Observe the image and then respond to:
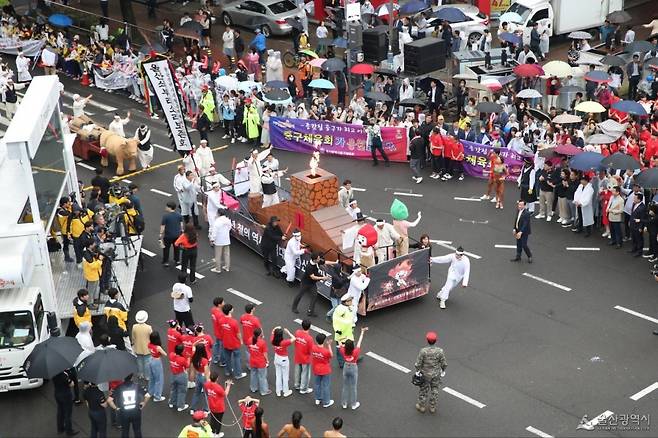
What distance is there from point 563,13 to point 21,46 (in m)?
20.3

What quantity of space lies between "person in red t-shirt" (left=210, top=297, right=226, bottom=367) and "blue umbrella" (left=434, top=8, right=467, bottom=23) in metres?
20.4

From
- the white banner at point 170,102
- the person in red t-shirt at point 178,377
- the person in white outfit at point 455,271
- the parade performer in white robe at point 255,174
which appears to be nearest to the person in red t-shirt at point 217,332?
the person in red t-shirt at point 178,377

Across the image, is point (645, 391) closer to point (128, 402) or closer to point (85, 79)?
point (128, 402)

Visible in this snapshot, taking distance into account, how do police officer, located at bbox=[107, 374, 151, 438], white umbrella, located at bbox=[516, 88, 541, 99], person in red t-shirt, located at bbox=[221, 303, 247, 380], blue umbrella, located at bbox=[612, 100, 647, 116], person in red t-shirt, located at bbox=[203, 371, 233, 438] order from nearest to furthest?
person in red t-shirt, located at bbox=[203, 371, 233, 438] < police officer, located at bbox=[107, 374, 151, 438] < person in red t-shirt, located at bbox=[221, 303, 247, 380] < blue umbrella, located at bbox=[612, 100, 647, 116] < white umbrella, located at bbox=[516, 88, 541, 99]

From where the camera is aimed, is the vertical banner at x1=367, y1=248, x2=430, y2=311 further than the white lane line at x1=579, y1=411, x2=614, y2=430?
Yes

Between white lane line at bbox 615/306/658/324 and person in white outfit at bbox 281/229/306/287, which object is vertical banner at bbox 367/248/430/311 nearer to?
person in white outfit at bbox 281/229/306/287

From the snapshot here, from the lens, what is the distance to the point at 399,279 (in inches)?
931

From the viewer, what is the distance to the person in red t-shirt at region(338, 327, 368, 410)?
1948 cm

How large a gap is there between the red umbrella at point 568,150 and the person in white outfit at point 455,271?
18.7 ft

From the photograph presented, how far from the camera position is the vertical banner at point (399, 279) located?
2333 centimetres

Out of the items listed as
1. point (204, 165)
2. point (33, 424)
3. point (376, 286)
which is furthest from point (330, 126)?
point (33, 424)

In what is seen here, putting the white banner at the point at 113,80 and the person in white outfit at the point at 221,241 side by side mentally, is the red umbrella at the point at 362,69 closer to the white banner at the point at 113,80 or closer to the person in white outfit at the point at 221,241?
the white banner at the point at 113,80

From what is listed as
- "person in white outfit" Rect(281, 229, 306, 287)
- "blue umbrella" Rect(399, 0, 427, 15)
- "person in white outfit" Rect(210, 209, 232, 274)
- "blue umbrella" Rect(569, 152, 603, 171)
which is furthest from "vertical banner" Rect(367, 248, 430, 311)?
"blue umbrella" Rect(399, 0, 427, 15)

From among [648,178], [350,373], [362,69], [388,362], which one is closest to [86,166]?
[362,69]
